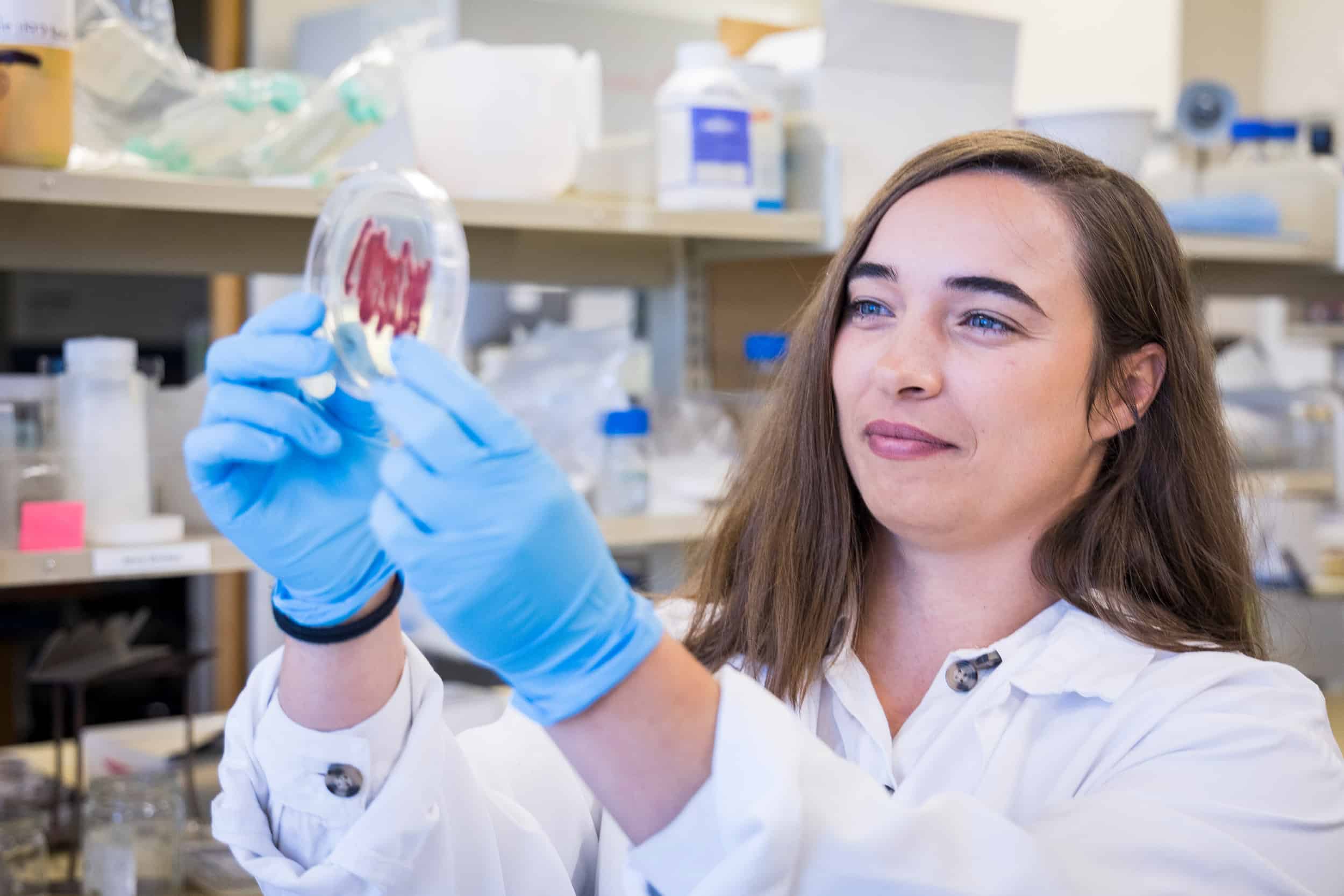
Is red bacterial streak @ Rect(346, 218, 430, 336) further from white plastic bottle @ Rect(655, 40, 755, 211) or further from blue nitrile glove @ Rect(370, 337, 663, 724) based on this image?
white plastic bottle @ Rect(655, 40, 755, 211)

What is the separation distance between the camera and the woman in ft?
2.69

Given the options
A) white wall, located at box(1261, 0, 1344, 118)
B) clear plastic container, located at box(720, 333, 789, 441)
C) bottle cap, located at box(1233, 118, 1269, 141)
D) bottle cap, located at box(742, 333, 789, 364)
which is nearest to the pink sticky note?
clear plastic container, located at box(720, 333, 789, 441)

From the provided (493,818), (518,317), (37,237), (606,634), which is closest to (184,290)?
(518,317)

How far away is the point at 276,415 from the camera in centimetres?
94

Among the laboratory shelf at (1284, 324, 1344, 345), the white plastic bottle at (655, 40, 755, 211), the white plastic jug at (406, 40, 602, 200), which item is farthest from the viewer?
the laboratory shelf at (1284, 324, 1344, 345)

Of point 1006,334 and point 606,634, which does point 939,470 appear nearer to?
point 1006,334

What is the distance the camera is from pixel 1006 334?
124 centimetres

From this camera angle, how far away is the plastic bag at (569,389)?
210cm

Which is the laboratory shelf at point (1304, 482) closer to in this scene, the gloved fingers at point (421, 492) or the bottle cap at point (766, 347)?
the bottle cap at point (766, 347)

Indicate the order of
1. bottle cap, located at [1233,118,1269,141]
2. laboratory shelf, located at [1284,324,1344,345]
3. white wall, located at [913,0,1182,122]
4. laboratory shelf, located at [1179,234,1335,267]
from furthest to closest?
1. white wall, located at [913,0,1182,122]
2. laboratory shelf, located at [1284,324,1344,345]
3. bottle cap, located at [1233,118,1269,141]
4. laboratory shelf, located at [1179,234,1335,267]

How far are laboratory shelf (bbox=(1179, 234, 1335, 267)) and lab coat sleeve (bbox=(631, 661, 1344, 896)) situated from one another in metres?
1.66

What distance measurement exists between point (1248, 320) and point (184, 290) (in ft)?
10.8

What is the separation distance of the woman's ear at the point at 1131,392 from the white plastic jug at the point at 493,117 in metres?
0.93

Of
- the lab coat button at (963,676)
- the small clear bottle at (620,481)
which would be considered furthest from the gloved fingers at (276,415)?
the small clear bottle at (620,481)
